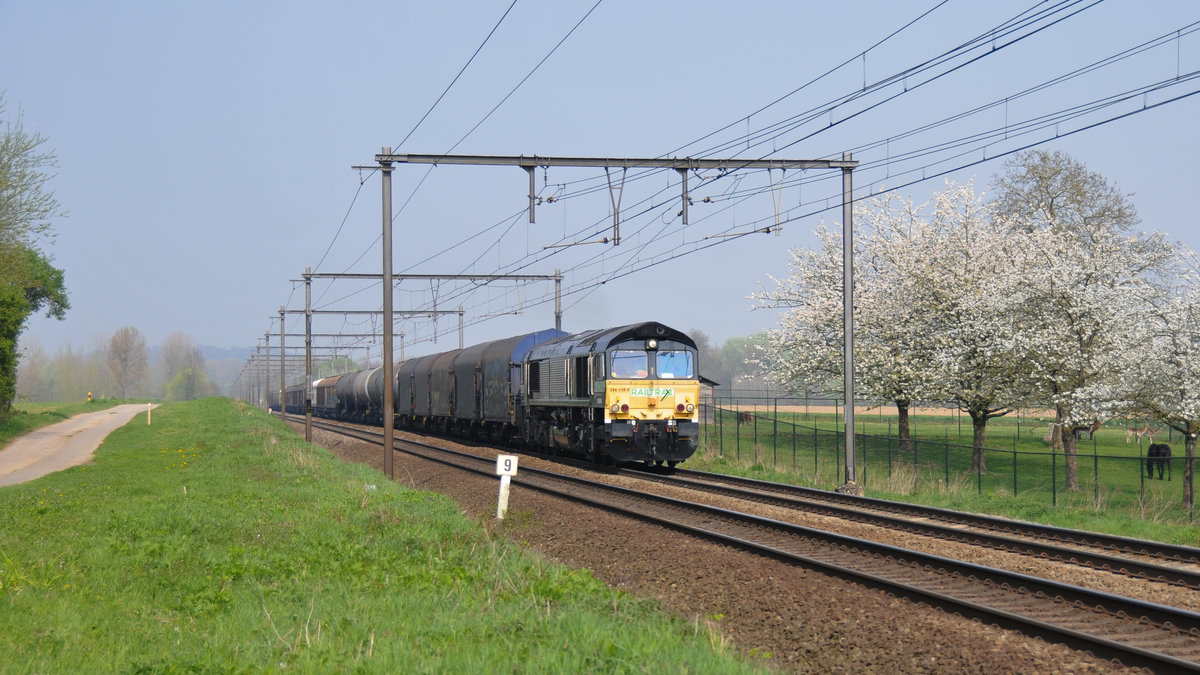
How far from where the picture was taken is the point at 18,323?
1735 inches

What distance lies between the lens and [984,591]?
10281 mm

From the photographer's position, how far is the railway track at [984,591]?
8.08 meters

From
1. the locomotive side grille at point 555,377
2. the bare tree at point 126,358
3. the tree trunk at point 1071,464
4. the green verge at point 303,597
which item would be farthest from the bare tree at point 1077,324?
the bare tree at point 126,358

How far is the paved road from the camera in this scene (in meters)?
25.1

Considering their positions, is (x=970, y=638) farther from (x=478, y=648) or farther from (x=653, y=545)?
(x=653, y=545)

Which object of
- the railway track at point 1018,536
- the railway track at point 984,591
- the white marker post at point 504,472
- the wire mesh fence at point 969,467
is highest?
the white marker post at point 504,472

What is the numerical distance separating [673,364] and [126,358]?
160m

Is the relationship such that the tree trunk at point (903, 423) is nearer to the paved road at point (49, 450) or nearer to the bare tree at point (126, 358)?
the paved road at point (49, 450)

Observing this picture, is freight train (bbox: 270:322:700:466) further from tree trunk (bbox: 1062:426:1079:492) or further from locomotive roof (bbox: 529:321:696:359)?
tree trunk (bbox: 1062:426:1079:492)

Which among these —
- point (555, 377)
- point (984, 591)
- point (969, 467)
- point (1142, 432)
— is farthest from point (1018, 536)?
point (1142, 432)

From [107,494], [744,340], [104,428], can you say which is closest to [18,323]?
[104,428]

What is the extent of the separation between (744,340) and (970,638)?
179992 millimetres

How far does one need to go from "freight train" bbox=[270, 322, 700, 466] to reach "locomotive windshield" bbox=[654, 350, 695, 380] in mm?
26

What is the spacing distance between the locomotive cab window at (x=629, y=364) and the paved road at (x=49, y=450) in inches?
549
